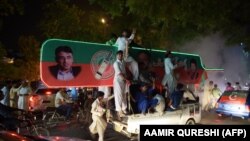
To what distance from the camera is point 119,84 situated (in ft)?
36.4

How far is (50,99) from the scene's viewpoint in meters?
17.8

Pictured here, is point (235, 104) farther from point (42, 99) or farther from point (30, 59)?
point (30, 59)

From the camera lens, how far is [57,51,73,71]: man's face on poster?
420 inches

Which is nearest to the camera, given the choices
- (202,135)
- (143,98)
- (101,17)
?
(202,135)

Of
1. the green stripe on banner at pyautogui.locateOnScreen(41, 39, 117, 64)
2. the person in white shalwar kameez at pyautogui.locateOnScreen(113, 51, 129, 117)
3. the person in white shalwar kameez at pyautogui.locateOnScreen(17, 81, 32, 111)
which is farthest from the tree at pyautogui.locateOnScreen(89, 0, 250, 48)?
the person in white shalwar kameez at pyautogui.locateOnScreen(17, 81, 32, 111)

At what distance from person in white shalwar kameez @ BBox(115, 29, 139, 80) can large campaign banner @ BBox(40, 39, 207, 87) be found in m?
0.24

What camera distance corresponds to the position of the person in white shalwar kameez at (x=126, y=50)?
11789 millimetres

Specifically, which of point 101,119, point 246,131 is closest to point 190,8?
point 101,119

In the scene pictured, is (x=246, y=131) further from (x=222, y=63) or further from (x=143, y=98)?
(x=222, y=63)

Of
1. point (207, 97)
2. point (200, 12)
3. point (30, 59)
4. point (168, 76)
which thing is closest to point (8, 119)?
point (168, 76)

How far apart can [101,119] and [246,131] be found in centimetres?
465

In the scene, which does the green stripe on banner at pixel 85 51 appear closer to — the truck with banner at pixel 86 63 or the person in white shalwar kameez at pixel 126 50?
the truck with banner at pixel 86 63

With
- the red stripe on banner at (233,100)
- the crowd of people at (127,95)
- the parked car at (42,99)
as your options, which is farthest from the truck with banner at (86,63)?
the parked car at (42,99)

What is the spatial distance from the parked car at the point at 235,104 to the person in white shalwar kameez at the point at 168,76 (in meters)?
3.94
